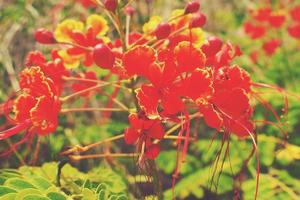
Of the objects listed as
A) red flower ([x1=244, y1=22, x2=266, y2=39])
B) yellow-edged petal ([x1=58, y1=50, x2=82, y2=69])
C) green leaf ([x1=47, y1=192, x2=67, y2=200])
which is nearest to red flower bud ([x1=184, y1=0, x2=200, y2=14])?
yellow-edged petal ([x1=58, y1=50, x2=82, y2=69])

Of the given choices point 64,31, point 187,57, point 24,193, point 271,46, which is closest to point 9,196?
point 24,193

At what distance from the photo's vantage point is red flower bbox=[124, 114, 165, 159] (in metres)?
1.79

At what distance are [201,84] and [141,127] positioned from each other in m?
0.21

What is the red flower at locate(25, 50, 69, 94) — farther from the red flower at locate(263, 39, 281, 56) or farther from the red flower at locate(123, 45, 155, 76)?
the red flower at locate(263, 39, 281, 56)

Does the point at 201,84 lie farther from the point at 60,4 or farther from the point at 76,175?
the point at 60,4

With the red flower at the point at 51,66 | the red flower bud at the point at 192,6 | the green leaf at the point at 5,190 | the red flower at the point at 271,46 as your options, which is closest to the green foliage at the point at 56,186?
the green leaf at the point at 5,190

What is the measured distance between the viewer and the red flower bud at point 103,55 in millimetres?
1828

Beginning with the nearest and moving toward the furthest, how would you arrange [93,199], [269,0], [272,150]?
[93,199]
[272,150]
[269,0]

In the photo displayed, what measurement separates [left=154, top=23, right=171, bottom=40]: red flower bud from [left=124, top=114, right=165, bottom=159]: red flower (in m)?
0.32

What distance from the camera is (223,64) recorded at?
2.00 m

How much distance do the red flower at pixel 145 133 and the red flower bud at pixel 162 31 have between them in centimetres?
32

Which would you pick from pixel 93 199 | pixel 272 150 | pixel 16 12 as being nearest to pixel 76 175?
pixel 93 199

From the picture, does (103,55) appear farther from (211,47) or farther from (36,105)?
(211,47)

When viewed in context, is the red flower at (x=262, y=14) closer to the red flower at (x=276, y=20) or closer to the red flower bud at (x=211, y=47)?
the red flower at (x=276, y=20)
